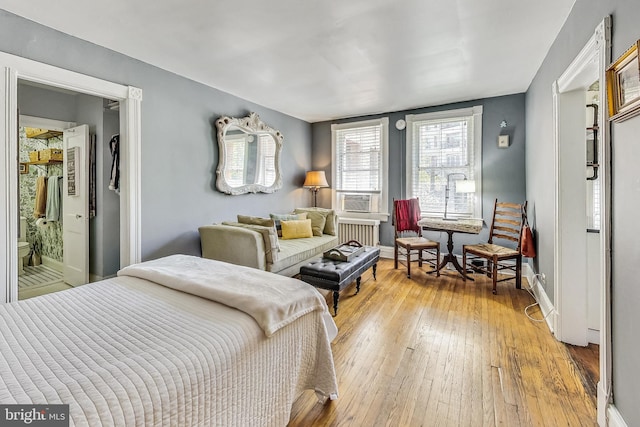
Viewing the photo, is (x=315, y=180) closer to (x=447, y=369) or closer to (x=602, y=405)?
(x=447, y=369)

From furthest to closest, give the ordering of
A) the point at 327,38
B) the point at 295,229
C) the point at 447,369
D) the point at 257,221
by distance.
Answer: the point at 295,229 < the point at 257,221 < the point at 327,38 < the point at 447,369

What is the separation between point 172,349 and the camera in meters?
1.06

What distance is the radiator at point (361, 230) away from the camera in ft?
16.1

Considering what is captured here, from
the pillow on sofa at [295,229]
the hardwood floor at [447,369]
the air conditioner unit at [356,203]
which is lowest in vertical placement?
the hardwood floor at [447,369]

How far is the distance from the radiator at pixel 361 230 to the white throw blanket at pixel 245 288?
3.25 m

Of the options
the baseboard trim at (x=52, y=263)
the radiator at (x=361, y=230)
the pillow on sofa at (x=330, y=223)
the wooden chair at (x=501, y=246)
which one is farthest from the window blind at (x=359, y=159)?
the baseboard trim at (x=52, y=263)

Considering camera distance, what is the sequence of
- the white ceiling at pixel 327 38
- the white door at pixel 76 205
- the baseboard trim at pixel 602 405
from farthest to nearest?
the white door at pixel 76 205, the white ceiling at pixel 327 38, the baseboard trim at pixel 602 405

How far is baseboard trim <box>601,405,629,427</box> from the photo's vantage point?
1.33m

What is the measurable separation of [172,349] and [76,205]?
3.64 metres

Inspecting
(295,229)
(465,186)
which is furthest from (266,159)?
(465,186)

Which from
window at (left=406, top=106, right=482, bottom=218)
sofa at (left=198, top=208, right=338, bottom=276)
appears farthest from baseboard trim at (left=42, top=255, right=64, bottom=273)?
window at (left=406, top=106, right=482, bottom=218)

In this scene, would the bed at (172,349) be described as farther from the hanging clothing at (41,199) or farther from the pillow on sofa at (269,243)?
the hanging clothing at (41,199)

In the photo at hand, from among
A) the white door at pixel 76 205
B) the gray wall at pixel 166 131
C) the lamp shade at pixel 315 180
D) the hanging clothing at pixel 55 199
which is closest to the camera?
the gray wall at pixel 166 131

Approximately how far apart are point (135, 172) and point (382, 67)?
2.75 meters
